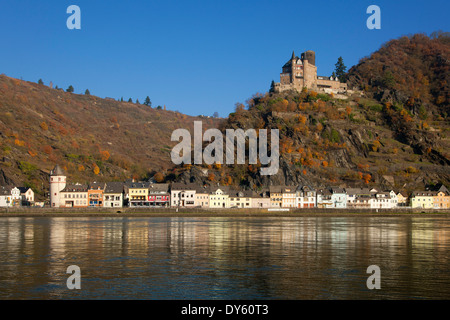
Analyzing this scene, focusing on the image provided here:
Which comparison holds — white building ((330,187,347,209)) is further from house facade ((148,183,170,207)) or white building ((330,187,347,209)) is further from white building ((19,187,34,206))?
white building ((19,187,34,206))

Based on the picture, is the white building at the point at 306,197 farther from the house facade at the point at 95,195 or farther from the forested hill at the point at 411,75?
the forested hill at the point at 411,75

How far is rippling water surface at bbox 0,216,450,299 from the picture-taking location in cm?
2083

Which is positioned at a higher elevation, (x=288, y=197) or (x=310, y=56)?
(x=310, y=56)

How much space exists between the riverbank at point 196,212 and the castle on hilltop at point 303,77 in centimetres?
5704

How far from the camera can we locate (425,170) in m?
114

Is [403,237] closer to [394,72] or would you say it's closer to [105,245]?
[105,245]

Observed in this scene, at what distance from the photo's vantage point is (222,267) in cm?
2695

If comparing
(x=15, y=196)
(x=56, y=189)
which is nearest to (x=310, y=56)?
(x=56, y=189)

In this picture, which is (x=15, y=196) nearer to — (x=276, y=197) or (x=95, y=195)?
(x=95, y=195)

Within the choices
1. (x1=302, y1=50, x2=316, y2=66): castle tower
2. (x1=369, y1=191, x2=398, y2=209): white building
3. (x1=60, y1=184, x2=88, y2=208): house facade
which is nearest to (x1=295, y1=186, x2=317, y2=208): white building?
(x1=369, y1=191, x2=398, y2=209): white building

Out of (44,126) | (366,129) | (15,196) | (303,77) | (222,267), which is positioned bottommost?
(222,267)

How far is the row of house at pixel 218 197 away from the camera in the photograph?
100062mm

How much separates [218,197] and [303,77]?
59.5 metres
